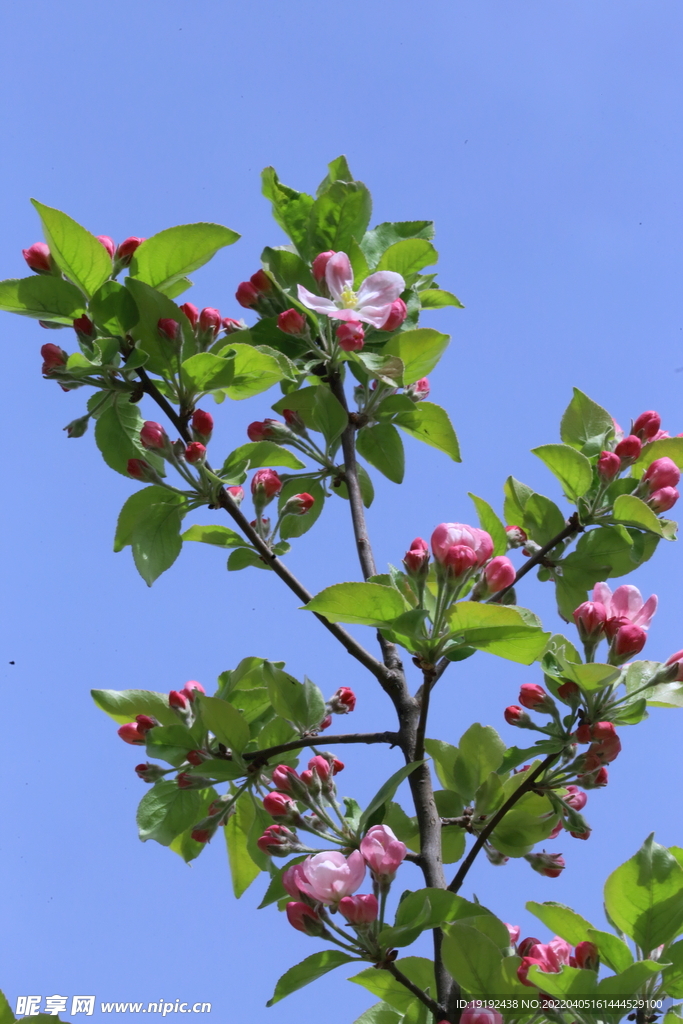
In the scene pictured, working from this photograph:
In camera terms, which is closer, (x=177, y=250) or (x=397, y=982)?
(x=397, y=982)

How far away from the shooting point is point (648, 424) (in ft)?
5.43

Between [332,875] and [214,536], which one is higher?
[214,536]

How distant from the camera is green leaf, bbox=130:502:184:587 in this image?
1577 millimetres

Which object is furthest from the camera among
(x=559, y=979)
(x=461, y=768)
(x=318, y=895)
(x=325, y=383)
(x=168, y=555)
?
(x=325, y=383)

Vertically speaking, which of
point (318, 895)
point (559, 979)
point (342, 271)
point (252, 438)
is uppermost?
point (342, 271)

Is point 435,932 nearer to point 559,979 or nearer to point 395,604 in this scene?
point 559,979

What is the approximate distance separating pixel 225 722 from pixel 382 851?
0.34 m

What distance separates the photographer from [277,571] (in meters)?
1.53

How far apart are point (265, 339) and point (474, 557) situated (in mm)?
719

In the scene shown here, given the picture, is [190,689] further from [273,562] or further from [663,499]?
[663,499]

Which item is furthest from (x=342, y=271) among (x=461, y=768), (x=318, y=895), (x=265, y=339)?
(x=318, y=895)

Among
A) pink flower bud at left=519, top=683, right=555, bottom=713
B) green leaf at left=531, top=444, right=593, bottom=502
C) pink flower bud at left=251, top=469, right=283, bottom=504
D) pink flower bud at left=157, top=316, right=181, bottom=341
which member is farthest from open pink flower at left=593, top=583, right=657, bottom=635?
pink flower bud at left=157, top=316, right=181, bottom=341

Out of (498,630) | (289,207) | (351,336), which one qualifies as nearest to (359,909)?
(498,630)

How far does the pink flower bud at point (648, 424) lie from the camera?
1654 mm
